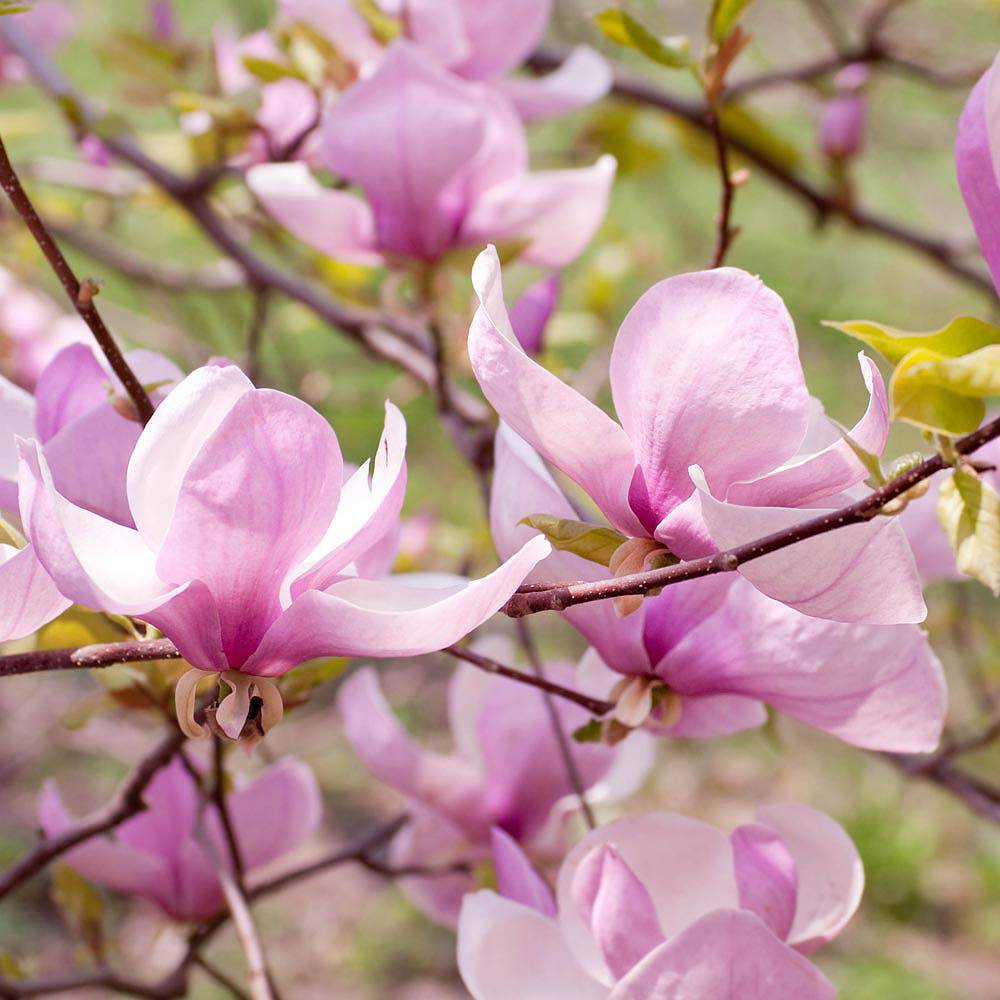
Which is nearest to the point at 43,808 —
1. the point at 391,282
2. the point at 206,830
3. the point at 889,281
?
the point at 206,830

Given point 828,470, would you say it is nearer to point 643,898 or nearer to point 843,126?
point 643,898

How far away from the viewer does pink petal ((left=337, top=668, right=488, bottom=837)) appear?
0.55 meters

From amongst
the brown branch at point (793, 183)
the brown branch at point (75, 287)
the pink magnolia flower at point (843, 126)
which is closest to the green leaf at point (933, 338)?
the brown branch at point (75, 287)

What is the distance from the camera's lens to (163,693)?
48cm

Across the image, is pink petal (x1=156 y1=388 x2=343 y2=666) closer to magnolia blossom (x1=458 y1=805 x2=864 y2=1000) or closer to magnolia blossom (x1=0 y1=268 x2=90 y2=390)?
magnolia blossom (x1=458 y1=805 x2=864 y2=1000)

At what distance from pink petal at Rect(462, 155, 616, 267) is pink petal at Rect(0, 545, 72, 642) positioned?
0.34 meters

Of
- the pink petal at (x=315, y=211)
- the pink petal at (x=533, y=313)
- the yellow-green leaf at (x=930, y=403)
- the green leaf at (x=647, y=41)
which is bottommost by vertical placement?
the pink petal at (x=533, y=313)

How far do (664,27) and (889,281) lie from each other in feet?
5.39

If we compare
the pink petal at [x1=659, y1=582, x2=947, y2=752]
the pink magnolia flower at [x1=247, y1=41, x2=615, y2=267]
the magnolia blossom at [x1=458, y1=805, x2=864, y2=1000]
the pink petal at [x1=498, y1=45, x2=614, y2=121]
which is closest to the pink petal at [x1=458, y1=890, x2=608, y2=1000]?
the magnolia blossom at [x1=458, y1=805, x2=864, y2=1000]

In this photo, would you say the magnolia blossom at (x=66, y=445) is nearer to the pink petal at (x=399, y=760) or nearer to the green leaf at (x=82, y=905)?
the pink petal at (x=399, y=760)

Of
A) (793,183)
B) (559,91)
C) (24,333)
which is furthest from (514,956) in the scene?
(24,333)

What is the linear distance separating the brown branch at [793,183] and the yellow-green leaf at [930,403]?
650 millimetres

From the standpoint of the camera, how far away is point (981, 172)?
0.32m

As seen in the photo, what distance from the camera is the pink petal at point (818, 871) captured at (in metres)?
0.42
